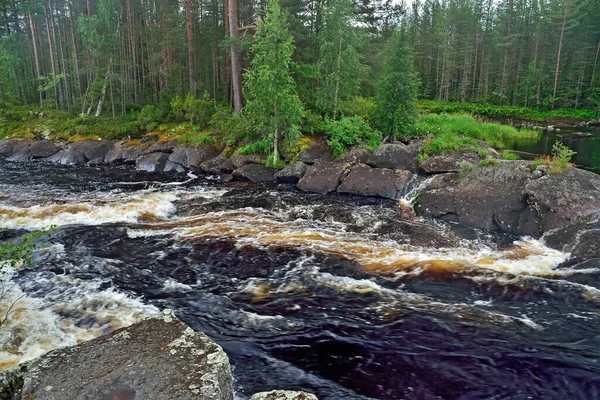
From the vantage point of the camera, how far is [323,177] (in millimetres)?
19266

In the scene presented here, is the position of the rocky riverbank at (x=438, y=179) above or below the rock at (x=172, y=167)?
above

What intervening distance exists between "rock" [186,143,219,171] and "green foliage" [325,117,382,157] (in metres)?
7.94

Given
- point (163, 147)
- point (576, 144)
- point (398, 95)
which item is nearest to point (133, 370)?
point (398, 95)

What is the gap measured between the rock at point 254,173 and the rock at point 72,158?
46.7 ft

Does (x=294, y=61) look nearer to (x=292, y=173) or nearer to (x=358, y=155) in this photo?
(x=292, y=173)

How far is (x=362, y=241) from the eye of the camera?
496 inches

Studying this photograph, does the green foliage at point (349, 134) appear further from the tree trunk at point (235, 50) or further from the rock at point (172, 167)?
the rock at point (172, 167)

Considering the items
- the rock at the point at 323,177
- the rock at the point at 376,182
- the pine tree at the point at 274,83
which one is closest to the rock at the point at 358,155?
the rock at the point at 323,177

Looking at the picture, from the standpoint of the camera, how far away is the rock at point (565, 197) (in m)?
12.4

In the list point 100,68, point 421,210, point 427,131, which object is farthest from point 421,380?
point 100,68

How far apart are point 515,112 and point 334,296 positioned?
55344mm

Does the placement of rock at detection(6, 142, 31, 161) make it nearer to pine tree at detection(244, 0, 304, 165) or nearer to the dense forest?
the dense forest

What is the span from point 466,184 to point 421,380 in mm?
10557

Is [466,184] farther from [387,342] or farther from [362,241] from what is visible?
[387,342]
